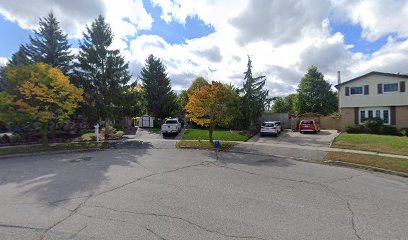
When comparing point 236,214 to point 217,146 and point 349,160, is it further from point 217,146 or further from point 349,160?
point 217,146

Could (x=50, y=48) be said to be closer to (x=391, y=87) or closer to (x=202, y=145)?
(x=202, y=145)

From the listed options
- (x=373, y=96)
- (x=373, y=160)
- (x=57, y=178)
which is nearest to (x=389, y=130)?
(x=373, y=96)

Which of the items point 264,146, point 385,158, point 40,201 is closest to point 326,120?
point 264,146

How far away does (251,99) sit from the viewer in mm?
30828

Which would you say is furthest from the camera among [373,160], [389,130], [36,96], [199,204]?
[389,130]

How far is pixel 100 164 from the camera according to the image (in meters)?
12.5

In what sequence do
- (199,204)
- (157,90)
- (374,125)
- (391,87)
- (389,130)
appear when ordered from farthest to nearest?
1. (157,90)
2. (391,87)
3. (374,125)
4. (389,130)
5. (199,204)

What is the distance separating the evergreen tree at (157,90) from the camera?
36.1 m

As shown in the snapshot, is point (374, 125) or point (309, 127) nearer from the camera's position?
point (374, 125)

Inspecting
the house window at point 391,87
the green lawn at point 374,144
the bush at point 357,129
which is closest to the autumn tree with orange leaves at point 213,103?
the green lawn at point 374,144

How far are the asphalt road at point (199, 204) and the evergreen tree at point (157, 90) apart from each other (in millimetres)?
25213

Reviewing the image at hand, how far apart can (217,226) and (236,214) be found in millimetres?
839

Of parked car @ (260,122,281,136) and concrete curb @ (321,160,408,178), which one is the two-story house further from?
concrete curb @ (321,160,408,178)

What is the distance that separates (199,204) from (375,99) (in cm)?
2661
